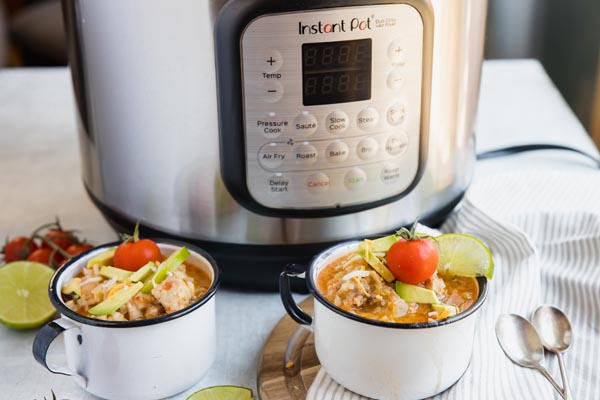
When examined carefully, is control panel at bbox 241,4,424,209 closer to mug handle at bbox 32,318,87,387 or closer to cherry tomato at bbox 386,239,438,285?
cherry tomato at bbox 386,239,438,285

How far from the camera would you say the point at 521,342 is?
0.72 m

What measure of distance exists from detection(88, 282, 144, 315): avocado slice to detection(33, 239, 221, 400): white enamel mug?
15 mm

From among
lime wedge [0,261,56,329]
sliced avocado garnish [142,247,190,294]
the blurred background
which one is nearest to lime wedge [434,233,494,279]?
sliced avocado garnish [142,247,190,294]

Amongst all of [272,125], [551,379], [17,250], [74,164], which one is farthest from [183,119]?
[74,164]

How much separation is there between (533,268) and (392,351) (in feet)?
0.82

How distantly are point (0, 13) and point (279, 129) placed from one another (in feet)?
6.92

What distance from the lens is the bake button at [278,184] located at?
74 centimetres

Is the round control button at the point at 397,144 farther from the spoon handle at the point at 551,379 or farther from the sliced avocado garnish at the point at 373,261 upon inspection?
the spoon handle at the point at 551,379

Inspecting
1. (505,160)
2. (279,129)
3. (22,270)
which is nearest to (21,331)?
(22,270)

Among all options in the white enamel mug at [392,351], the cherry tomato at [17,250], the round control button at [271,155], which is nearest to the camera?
the white enamel mug at [392,351]

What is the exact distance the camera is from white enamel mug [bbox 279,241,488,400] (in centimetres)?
62

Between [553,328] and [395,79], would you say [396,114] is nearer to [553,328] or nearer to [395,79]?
[395,79]

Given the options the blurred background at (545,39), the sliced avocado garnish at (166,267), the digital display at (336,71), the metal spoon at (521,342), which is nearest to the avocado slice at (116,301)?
the sliced avocado garnish at (166,267)

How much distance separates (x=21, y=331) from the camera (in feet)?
2.58
